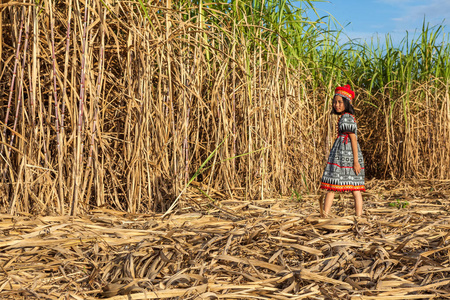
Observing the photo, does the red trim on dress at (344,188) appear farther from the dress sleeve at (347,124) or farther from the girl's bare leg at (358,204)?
the dress sleeve at (347,124)

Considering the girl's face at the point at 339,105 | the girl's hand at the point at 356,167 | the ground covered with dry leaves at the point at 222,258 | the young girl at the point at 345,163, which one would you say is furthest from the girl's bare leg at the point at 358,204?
the girl's face at the point at 339,105

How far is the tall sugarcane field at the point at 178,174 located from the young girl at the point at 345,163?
198 mm

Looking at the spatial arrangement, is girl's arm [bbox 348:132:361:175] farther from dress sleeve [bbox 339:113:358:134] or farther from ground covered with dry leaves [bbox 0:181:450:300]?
ground covered with dry leaves [bbox 0:181:450:300]

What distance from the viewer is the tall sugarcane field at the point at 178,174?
1.89 metres

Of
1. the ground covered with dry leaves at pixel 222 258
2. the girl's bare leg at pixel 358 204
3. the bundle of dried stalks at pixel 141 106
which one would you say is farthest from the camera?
the girl's bare leg at pixel 358 204

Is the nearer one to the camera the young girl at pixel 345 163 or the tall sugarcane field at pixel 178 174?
the tall sugarcane field at pixel 178 174

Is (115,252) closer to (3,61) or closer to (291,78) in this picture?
(3,61)

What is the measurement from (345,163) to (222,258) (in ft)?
5.40

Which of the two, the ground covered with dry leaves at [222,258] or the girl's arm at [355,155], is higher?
the girl's arm at [355,155]

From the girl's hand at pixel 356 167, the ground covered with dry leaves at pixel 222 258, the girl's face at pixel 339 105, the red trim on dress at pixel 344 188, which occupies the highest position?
the girl's face at pixel 339 105

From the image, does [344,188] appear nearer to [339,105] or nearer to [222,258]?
[339,105]

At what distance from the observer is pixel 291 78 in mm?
4312

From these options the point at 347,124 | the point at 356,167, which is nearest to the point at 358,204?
the point at 356,167

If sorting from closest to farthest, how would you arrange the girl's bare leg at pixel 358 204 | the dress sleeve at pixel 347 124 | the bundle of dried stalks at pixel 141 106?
1. the bundle of dried stalks at pixel 141 106
2. the girl's bare leg at pixel 358 204
3. the dress sleeve at pixel 347 124
